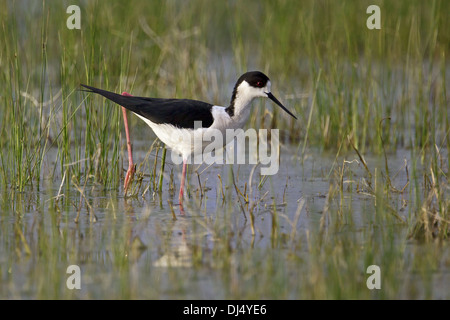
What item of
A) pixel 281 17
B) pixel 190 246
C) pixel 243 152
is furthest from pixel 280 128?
pixel 190 246

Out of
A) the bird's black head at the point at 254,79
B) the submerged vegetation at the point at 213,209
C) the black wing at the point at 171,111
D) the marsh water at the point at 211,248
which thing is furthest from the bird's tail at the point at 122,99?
the bird's black head at the point at 254,79

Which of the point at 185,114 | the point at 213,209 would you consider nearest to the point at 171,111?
the point at 185,114

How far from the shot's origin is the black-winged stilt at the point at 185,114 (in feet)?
19.3

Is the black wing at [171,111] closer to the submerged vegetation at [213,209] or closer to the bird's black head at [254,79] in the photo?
the submerged vegetation at [213,209]

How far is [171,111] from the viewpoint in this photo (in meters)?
5.90

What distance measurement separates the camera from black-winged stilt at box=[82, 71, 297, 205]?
5.89 m

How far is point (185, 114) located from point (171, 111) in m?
0.11

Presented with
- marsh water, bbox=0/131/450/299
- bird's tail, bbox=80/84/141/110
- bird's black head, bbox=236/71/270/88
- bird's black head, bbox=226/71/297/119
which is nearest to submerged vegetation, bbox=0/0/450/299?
marsh water, bbox=0/131/450/299

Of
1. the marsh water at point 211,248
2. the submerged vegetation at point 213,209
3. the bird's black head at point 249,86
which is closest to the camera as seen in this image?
the marsh water at point 211,248
